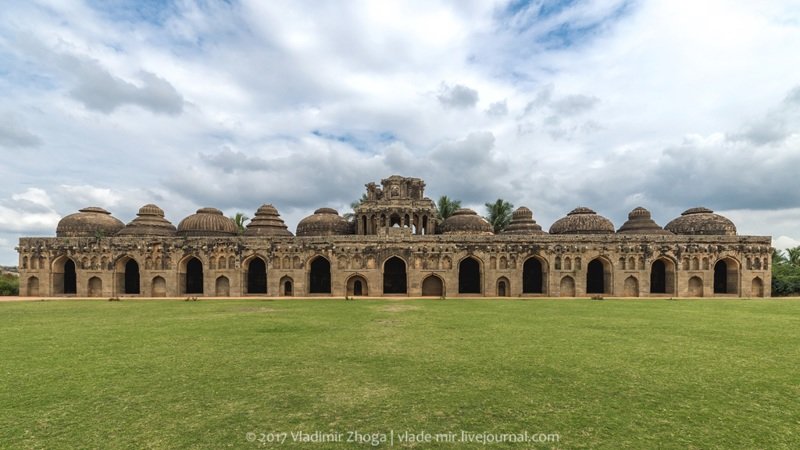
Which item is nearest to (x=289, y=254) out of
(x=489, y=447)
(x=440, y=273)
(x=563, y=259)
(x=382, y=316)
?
(x=440, y=273)

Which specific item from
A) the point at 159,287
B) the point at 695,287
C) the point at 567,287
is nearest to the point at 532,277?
the point at 567,287

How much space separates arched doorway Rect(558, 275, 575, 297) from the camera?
34969 millimetres

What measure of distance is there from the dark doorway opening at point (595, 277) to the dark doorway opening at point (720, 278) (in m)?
10.1

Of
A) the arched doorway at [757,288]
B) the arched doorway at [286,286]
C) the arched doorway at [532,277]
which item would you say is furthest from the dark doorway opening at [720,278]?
the arched doorway at [286,286]

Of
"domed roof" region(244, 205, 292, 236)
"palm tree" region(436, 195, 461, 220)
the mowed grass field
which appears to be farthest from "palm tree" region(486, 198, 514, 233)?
the mowed grass field

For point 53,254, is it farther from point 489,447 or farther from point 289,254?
point 489,447

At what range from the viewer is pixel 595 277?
38.5 m

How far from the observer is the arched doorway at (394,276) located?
3869 cm

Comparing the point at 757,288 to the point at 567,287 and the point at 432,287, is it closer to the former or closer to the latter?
the point at 567,287

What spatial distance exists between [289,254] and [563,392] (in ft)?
102

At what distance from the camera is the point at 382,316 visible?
61.0 ft

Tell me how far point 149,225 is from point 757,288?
58.0 m

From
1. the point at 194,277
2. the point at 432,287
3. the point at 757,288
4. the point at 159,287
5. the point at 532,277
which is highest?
the point at 194,277

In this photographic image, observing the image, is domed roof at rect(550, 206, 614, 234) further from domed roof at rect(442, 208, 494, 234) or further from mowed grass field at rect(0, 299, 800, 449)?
mowed grass field at rect(0, 299, 800, 449)
